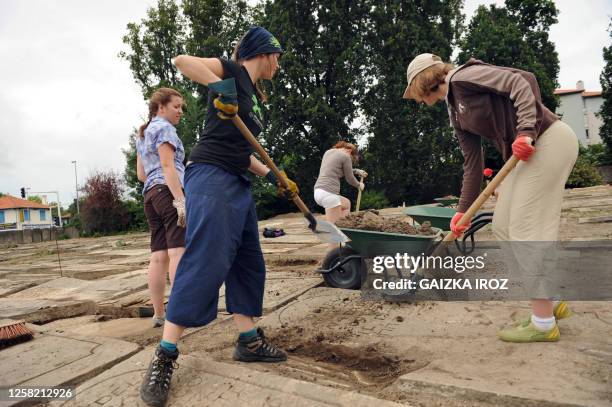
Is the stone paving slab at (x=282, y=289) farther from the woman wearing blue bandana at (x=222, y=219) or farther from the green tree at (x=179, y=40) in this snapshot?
the green tree at (x=179, y=40)

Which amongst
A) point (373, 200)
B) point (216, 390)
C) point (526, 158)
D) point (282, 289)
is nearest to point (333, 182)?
point (282, 289)

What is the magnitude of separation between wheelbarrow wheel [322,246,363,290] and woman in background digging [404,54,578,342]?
1680mm

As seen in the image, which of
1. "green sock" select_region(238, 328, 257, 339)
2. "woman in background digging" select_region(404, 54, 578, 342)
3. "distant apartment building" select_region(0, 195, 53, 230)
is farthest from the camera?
"distant apartment building" select_region(0, 195, 53, 230)

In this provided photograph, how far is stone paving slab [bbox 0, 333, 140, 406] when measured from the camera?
2279 millimetres

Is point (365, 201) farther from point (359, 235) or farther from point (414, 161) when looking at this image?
point (359, 235)

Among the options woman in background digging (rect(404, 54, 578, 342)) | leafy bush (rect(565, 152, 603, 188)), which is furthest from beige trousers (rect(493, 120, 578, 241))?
leafy bush (rect(565, 152, 603, 188))

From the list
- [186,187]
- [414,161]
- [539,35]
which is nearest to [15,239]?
[414,161]

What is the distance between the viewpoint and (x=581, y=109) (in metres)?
48.7

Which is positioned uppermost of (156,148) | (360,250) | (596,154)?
(596,154)

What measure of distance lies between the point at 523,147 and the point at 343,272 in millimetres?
2217

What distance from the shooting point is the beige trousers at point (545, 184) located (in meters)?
2.23

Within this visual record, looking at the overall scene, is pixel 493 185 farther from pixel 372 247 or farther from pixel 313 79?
pixel 313 79

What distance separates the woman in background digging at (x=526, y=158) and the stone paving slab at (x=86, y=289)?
380 centimetres

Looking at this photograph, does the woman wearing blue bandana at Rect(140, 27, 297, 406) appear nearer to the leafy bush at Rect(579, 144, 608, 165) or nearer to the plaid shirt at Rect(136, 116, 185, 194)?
the plaid shirt at Rect(136, 116, 185, 194)
